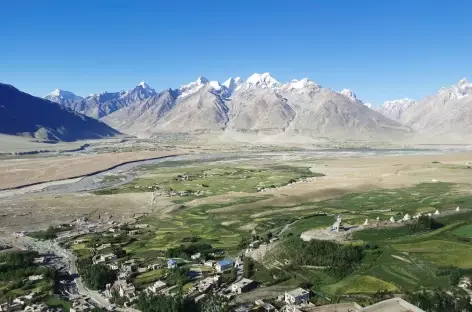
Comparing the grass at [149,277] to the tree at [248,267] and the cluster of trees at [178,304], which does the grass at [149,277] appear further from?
the tree at [248,267]

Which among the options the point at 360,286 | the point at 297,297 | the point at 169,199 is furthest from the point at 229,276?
the point at 169,199

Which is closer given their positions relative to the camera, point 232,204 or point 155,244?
point 155,244

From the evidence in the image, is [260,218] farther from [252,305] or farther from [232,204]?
[252,305]

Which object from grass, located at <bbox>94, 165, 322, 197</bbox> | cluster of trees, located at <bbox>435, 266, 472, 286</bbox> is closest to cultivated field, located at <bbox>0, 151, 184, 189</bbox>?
grass, located at <bbox>94, 165, 322, 197</bbox>

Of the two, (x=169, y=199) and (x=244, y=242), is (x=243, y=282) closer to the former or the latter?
(x=244, y=242)

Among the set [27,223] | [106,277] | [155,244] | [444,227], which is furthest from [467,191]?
[27,223]
